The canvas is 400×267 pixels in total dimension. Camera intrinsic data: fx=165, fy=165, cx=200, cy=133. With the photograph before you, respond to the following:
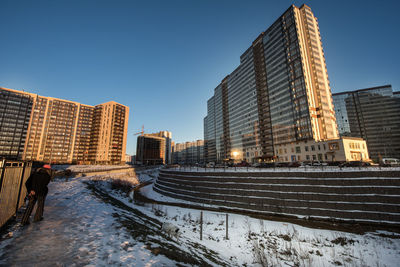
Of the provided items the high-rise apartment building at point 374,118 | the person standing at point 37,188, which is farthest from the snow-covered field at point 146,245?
the high-rise apartment building at point 374,118


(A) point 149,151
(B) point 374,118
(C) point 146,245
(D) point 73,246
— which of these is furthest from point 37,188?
(A) point 149,151

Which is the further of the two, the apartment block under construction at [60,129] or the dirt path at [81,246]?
the apartment block under construction at [60,129]

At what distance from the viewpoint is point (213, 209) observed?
2458 centimetres

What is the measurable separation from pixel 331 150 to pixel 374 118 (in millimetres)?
99569

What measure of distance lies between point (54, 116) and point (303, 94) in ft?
497

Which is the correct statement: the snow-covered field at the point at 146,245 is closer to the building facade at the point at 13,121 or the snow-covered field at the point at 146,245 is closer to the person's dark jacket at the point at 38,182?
the person's dark jacket at the point at 38,182

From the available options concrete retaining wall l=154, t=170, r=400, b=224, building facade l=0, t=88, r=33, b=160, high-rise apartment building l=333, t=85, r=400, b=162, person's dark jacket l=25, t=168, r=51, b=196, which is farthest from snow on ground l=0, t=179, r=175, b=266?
high-rise apartment building l=333, t=85, r=400, b=162

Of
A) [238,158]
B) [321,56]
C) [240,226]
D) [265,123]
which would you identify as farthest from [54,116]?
[321,56]

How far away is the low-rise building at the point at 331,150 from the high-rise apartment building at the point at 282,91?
10.1 feet

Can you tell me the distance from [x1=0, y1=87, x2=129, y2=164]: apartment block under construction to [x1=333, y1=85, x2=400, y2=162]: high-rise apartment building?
566 ft

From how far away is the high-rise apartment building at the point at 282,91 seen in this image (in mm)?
63625

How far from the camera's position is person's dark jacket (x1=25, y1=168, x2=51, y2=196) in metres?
6.85

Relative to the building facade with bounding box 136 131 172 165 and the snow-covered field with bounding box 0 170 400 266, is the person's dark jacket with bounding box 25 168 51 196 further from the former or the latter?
the building facade with bounding box 136 131 172 165

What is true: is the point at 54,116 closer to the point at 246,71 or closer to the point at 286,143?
the point at 246,71
